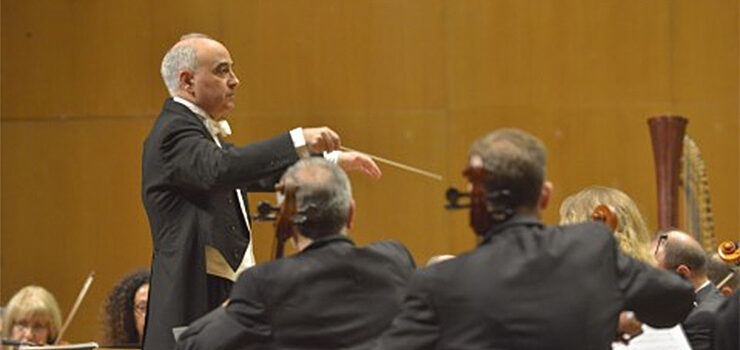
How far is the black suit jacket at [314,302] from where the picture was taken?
315 centimetres

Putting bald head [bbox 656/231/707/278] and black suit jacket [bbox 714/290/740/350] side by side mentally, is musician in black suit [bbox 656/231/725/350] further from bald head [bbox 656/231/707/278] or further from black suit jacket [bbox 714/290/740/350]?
black suit jacket [bbox 714/290/740/350]

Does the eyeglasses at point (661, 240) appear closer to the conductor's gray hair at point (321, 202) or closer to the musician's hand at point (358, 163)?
the musician's hand at point (358, 163)

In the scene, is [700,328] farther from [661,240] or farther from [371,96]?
[371,96]

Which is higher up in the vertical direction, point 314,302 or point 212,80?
point 212,80

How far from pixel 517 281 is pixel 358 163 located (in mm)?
1260

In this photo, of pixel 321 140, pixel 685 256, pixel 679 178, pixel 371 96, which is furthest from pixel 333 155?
pixel 371 96

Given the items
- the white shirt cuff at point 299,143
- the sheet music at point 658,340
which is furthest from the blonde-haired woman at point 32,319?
the sheet music at point 658,340

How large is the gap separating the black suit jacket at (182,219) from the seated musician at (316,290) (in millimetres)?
690

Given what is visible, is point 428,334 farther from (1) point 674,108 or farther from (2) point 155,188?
(1) point 674,108

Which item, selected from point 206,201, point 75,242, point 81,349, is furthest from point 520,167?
point 75,242

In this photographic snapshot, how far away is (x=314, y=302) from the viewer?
3.15 m

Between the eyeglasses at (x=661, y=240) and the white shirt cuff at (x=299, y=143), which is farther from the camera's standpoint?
the eyeglasses at (x=661, y=240)

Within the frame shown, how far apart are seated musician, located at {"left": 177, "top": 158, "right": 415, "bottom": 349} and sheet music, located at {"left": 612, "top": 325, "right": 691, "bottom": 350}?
538 millimetres

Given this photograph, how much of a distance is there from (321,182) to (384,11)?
177 inches
